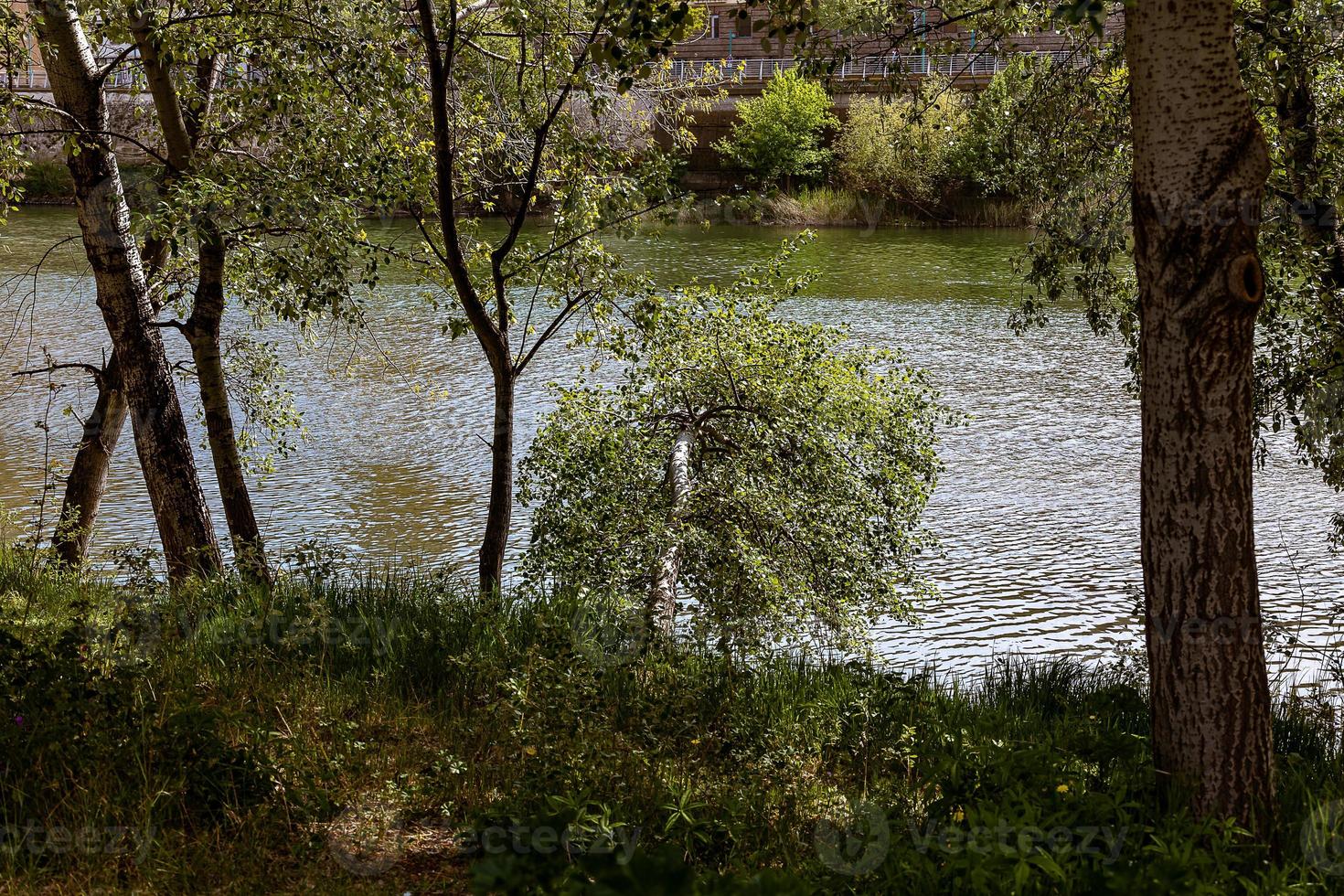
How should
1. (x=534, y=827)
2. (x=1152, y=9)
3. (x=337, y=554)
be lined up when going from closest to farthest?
1. (x=534, y=827)
2. (x=1152, y=9)
3. (x=337, y=554)

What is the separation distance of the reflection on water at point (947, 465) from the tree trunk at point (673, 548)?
1.78 metres

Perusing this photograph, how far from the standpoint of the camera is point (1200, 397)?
371 centimetres

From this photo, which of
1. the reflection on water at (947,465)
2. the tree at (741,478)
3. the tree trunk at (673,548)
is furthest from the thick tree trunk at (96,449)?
the tree trunk at (673,548)

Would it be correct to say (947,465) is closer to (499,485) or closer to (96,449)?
(499,485)

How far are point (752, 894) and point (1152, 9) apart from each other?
118 inches

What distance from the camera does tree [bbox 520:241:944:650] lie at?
7926mm

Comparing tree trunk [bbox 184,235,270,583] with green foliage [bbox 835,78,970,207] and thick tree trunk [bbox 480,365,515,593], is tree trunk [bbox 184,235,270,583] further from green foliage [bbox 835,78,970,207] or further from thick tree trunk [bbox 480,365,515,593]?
green foliage [bbox 835,78,970,207]

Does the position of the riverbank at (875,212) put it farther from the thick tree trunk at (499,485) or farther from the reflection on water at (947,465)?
the thick tree trunk at (499,485)

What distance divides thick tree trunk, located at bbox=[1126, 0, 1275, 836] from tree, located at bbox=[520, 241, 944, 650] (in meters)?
3.76

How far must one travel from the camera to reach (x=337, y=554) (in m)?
6.80

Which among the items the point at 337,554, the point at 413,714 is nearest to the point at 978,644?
the point at 337,554

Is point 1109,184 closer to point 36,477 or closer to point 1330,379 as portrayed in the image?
point 1330,379

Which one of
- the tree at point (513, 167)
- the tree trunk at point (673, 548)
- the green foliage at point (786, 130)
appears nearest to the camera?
the tree at point (513, 167)

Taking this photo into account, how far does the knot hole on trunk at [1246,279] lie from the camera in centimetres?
360
